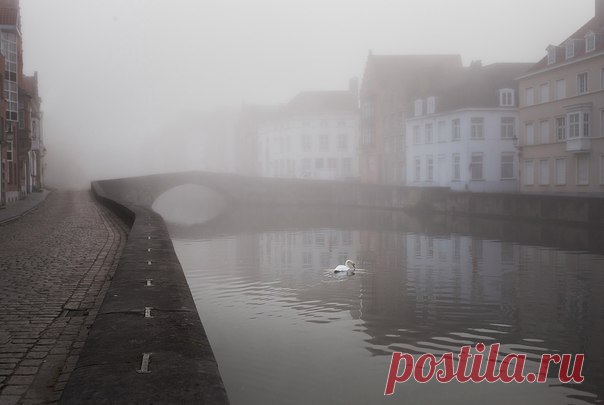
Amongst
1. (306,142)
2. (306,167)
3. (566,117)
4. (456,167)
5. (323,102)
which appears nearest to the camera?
(566,117)

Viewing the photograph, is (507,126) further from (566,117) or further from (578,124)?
(578,124)

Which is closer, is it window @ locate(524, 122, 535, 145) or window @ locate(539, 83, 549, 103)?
window @ locate(539, 83, 549, 103)

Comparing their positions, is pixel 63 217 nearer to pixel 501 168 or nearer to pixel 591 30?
pixel 591 30

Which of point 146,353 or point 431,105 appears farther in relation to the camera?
point 431,105

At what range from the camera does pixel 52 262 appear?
426 inches

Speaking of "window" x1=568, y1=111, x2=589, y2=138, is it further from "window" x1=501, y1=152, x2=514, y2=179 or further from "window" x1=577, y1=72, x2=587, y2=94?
"window" x1=501, y1=152, x2=514, y2=179

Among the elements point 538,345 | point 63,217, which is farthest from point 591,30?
point 538,345

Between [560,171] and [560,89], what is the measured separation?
14.3 ft

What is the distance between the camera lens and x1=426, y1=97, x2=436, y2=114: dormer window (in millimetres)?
46906

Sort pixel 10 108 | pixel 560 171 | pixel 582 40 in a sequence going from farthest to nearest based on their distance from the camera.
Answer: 1. pixel 560 171
2. pixel 582 40
3. pixel 10 108

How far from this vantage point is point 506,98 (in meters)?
43.8

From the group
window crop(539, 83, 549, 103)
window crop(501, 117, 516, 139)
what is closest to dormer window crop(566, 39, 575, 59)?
window crop(539, 83, 549, 103)

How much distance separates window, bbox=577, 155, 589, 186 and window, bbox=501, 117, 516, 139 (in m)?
9.44

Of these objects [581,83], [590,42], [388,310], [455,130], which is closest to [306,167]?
[455,130]
